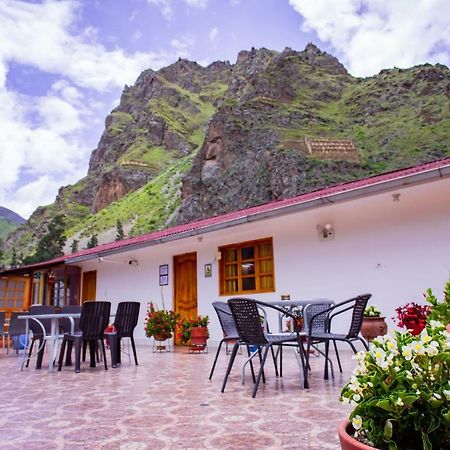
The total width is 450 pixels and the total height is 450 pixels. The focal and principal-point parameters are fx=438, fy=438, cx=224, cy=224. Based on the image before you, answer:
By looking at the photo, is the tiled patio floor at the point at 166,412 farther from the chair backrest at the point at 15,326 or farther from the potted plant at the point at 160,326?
the potted plant at the point at 160,326

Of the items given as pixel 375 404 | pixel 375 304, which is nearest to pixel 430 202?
pixel 375 304

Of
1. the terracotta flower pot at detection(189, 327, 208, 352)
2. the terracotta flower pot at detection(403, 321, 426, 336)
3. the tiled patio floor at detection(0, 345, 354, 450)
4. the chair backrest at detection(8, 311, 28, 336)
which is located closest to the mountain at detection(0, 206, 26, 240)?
the chair backrest at detection(8, 311, 28, 336)

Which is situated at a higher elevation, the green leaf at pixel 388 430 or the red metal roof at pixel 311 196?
the red metal roof at pixel 311 196

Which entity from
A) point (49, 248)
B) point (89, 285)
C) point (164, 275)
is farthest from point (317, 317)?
point (49, 248)

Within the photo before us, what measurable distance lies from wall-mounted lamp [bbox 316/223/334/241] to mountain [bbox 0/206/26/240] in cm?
9863

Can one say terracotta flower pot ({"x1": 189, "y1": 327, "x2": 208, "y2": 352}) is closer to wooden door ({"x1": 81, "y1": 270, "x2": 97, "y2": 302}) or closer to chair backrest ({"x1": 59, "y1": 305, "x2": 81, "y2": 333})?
chair backrest ({"x1": 59, "y1": 305, "x2": 81, "y2": 333})

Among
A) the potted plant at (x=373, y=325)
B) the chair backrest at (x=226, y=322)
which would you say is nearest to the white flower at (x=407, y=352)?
the chair backrest at (x=226, y=322)

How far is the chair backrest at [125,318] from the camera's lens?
592 cm

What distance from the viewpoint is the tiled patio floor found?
7.91 ft

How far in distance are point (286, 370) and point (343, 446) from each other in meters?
4.08

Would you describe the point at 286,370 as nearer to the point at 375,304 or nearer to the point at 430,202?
the point at 375,304

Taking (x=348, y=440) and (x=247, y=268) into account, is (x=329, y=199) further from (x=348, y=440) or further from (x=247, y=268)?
(x=348, y=440)

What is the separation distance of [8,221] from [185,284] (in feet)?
375

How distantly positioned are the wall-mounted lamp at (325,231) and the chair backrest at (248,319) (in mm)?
4179
